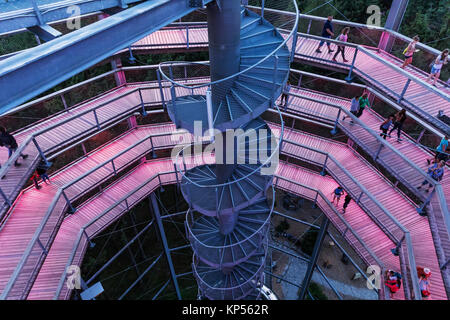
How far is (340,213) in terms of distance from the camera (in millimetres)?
11984

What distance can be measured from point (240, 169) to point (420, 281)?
5650mm

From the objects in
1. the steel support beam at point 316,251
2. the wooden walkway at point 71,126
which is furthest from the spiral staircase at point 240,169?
the steel support beam at point 316,251

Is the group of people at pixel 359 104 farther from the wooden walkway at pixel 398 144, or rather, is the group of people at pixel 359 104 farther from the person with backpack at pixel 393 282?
the person with backpack at pixel 393 282

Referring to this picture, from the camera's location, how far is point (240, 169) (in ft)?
32.3

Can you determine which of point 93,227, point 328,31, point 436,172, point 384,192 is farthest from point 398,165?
point 93,227

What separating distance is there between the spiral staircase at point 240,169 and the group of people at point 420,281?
3.97m

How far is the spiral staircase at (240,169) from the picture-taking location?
7.20 m

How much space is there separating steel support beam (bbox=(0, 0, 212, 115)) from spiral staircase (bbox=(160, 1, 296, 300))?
173cm

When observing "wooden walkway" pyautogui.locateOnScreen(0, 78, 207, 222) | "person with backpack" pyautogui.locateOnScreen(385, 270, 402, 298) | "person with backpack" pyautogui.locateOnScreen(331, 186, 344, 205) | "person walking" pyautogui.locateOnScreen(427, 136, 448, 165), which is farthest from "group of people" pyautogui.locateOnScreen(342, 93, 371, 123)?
"wooden walkway" pyautogui.locateOnScreen(0, 78, 207, 222)

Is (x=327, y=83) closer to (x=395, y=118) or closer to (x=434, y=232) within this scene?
(x=395, y=118)

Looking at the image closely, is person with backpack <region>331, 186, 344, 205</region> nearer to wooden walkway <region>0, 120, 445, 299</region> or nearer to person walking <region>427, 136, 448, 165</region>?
wooden walkway <region>0, 120, 445, 299</region>

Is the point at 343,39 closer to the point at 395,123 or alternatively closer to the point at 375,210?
the point at 395,123

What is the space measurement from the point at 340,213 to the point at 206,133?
7490 mm

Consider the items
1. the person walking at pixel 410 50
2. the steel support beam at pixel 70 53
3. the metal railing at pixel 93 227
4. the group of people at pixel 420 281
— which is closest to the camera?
the steel support beam at pixel 70 53
